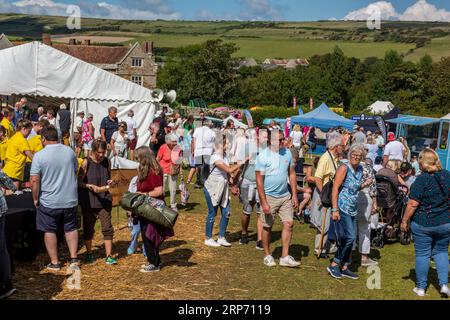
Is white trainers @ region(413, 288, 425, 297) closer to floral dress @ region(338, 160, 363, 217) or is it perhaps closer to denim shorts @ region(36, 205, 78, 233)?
floral dress @ region(338, 160, 363, 217)

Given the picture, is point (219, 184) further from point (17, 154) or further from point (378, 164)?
point (378, 164)

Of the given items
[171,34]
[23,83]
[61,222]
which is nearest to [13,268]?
[61,222]

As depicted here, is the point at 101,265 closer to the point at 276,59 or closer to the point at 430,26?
the point at 276,59

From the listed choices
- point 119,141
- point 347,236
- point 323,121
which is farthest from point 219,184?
point 323,121

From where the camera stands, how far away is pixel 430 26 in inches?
5920

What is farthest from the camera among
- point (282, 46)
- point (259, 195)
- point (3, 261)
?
point (282, 46)

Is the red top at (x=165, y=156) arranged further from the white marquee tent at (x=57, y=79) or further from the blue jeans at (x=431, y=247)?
the white marquee tent at (x=57, y=79)

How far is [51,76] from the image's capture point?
15.5 metres

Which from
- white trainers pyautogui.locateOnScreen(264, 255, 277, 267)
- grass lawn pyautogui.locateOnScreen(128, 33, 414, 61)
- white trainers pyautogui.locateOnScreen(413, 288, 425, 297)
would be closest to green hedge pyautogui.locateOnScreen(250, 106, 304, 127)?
white trainers pyautogui.locateOnScreen(264, 255, 277, 267)

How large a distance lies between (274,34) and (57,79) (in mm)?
155490

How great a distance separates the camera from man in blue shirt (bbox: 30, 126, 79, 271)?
6.46 meters

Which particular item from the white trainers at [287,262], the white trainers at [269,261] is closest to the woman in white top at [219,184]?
the white trainers at [269,261]

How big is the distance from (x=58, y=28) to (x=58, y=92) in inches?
3899

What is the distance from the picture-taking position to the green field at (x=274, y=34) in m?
118
